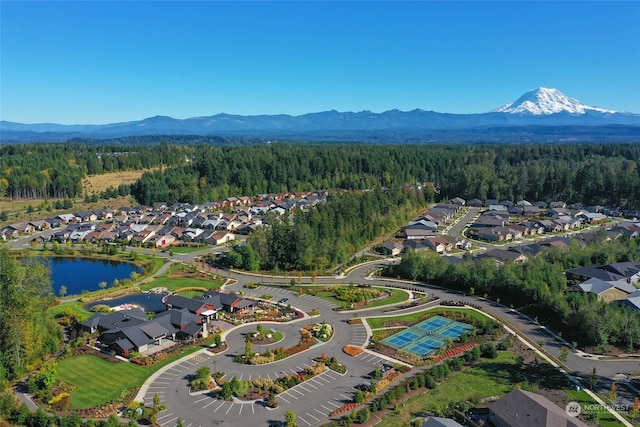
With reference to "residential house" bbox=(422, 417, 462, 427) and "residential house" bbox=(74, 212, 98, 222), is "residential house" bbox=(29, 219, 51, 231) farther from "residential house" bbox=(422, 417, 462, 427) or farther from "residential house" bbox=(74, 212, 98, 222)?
"residential house" bbox=(422, 417, 462, 427)

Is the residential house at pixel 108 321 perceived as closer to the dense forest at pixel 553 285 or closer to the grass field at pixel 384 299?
the grass field at pixel 384 299

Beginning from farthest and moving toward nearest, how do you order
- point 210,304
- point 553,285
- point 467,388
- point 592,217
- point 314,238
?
point 592,217 < point 314,238 < point 553,285 < point 210,304 < point 467,388

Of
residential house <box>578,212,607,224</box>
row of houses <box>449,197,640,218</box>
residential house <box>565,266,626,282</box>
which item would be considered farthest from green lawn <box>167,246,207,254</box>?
residential house <box>578,212,607,224</box>

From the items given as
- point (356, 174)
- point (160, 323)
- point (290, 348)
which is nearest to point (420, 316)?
point (290, 348)

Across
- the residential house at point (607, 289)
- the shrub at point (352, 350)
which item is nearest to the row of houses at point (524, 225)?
the residential house at point (607, 289)

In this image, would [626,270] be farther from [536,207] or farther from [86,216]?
[86,216]

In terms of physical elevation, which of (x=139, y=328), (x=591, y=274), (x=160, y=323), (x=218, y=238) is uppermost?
(x=139, y=328)

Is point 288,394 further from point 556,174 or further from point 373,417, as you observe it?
point 556,174
